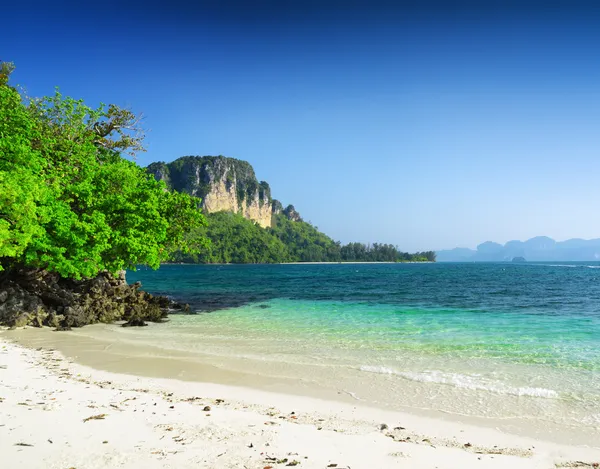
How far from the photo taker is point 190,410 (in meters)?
7.81

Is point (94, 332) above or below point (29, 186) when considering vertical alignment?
below

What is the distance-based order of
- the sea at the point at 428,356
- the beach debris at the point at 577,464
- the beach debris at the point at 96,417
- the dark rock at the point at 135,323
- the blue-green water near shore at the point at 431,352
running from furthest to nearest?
the dark rock at the point at 135,323
the blue-green water near shore at the point at 431,352
the sea at the point at 428,356
the beach debris at the point at 96,417
the beach debris at the point at 577,464

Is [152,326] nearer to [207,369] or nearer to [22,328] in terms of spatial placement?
[22,328]

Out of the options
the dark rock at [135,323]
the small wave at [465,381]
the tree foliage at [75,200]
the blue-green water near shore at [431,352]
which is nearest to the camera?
the blue-green water near shore at [431,352]

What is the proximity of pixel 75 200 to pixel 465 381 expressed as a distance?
74.4 ft

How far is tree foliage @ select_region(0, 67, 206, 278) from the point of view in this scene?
58.4 ft

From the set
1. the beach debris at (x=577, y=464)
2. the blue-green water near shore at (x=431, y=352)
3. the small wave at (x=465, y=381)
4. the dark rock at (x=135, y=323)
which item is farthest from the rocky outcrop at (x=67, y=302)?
the beach debris at (x=577, y=464)

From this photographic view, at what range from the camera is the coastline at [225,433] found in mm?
5715

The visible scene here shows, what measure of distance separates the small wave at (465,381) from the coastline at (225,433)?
2.76 m

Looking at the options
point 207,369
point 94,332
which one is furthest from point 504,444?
point 94,332

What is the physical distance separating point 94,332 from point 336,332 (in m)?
11.3

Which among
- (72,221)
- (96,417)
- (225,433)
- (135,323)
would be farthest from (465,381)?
(72,221)

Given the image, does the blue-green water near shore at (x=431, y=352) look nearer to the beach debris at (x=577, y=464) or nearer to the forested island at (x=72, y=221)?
the beach debris at (x=577, y=464)

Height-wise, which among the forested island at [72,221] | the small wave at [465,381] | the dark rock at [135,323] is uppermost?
the forested island at [72,221]
